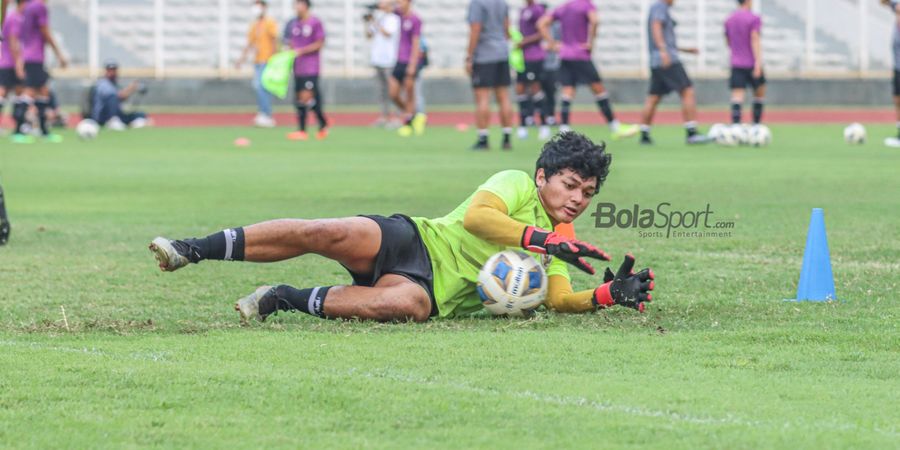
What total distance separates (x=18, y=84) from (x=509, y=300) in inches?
761

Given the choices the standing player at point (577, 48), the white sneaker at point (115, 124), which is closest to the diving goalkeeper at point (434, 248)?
the standing player at point (577, 48)

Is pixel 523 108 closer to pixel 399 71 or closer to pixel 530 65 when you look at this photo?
pixel 530 65

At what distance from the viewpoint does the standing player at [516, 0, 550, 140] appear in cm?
2578

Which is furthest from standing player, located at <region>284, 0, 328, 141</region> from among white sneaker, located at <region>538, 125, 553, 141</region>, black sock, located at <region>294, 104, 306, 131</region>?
white sneaker, located at <region>538, 125, 553, 141</region>

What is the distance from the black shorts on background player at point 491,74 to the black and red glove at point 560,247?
1477 cm

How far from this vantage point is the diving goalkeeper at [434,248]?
729 cm

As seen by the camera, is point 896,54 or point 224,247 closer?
point 224,247

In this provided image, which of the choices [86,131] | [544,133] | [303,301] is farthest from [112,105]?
[303,301]

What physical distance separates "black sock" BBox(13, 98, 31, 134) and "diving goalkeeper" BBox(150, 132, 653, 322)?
62.3 feet

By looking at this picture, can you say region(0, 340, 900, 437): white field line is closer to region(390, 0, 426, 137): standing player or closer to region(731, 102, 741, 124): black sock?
region(731, 102, 741, 124): black sock

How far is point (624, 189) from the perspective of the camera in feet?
50.8

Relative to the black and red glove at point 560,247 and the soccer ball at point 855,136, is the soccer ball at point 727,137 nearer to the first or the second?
the soccer ball at point 855,136

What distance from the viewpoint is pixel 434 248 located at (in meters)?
7.59

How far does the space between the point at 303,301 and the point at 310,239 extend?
361mm
